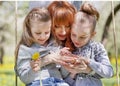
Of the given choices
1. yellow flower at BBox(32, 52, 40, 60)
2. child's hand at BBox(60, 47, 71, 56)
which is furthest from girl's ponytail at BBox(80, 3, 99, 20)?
yellow flower at BBox(32, 52, 40, 60)

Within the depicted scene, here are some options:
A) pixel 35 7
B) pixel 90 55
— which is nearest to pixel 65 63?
pixel 90 55

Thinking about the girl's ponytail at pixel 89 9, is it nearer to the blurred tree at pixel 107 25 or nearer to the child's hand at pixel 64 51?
the blurred tree at pixel 107 25

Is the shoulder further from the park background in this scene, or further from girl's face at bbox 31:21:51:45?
girl's face at bbox 31:21:51:45

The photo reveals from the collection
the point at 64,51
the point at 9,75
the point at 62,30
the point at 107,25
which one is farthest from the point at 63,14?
the point at 9,75

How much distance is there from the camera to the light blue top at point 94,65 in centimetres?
358

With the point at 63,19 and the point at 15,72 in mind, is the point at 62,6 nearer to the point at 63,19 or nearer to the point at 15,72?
the point at 63,19

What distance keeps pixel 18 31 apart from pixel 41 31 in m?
0.17

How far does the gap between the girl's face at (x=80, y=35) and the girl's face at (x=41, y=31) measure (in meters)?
0.16

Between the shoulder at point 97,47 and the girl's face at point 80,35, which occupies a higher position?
the girl's face at point 80,35

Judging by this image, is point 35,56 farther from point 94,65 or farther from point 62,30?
point 94,65

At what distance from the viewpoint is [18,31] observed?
11.9 feet

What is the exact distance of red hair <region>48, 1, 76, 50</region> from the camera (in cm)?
358

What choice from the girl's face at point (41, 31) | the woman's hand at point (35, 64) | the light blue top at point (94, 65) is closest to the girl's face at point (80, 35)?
the light blue top at point (94, 65)

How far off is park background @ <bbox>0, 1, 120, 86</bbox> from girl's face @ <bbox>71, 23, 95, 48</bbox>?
80 mm
